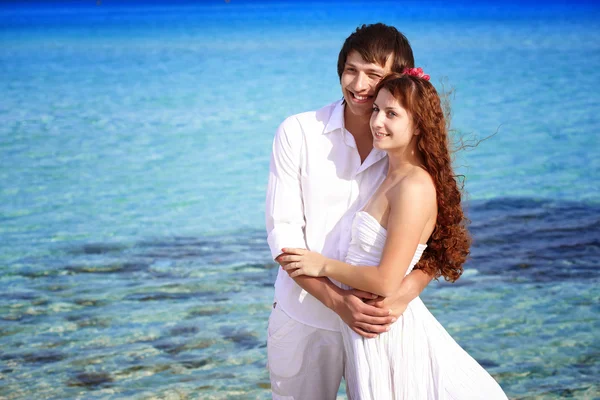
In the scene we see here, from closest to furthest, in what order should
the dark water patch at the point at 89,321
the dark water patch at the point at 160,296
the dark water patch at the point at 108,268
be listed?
the dark water patch at the point at 89,321
the dark water patch at the point at 160,296
the dark water patch at the point at 108,268

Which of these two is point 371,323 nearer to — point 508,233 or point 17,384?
point 17,384

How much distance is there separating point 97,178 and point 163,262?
4.04 metres

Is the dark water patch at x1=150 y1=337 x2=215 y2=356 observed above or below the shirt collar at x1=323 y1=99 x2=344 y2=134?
below

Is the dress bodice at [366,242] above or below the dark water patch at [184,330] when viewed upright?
above

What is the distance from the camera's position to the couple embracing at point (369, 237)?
262 cm

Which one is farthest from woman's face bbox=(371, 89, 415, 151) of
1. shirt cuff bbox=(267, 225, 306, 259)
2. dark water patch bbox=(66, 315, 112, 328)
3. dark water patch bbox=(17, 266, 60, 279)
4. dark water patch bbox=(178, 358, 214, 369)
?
dark water patch bbox=(17, 266, 60, 279)

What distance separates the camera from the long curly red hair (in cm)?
260

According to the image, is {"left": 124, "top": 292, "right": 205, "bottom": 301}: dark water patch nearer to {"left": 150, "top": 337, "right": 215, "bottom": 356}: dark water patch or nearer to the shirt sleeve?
{"left": 150, "top": 337, "right": 215, "bottom": 356}: dark water patch

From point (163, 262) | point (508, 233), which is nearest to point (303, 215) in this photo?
point (163, 262)

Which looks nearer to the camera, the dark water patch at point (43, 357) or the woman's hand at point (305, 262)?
the woman's hand at point (305, 262)

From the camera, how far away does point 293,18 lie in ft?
151

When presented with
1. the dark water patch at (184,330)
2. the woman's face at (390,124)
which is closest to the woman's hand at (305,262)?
the woman's face at (390,124)

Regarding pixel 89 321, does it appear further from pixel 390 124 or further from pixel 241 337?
pixel 390 124

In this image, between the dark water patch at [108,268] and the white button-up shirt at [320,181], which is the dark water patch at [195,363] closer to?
the dark water patch at [108,268]
